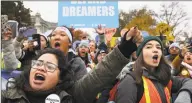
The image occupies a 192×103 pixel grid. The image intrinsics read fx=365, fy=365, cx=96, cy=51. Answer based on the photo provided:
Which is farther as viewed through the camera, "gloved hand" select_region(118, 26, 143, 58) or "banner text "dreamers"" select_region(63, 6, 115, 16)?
"banner text "dreamers"" select_region(63, 6, 115, 16)

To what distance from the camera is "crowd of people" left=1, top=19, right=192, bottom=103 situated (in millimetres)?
2646

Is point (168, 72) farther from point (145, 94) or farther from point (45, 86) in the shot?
point (45, 86)

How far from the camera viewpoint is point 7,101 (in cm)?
263

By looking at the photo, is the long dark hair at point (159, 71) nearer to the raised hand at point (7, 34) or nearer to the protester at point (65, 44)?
the protester at point (65, 44)

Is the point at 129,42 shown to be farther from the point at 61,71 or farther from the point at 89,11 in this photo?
the point at 89,11

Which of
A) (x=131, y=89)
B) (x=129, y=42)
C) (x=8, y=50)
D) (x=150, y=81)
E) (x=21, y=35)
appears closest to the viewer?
(x=129, y=42)

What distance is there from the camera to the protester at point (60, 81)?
2.62 metres

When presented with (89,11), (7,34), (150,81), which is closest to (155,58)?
(150,81)

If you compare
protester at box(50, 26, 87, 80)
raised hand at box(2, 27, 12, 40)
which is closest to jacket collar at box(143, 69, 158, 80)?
protester at box(50, 26, 87, 80)

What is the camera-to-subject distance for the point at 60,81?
2771mm

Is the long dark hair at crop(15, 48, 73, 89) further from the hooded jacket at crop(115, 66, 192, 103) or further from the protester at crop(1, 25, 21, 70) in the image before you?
the protester at crop(1, 25, 21, 70)

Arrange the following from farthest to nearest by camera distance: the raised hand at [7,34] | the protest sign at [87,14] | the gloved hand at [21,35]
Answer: the protest sign at [87,14] < the gloved hand at [21,35] < the raised hand at [7,34]

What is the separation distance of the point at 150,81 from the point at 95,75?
78 centimetres

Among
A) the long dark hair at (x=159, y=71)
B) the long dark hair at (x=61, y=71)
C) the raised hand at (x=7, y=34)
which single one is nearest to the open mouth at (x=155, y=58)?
the long dark hair at (x=159, y=71)
